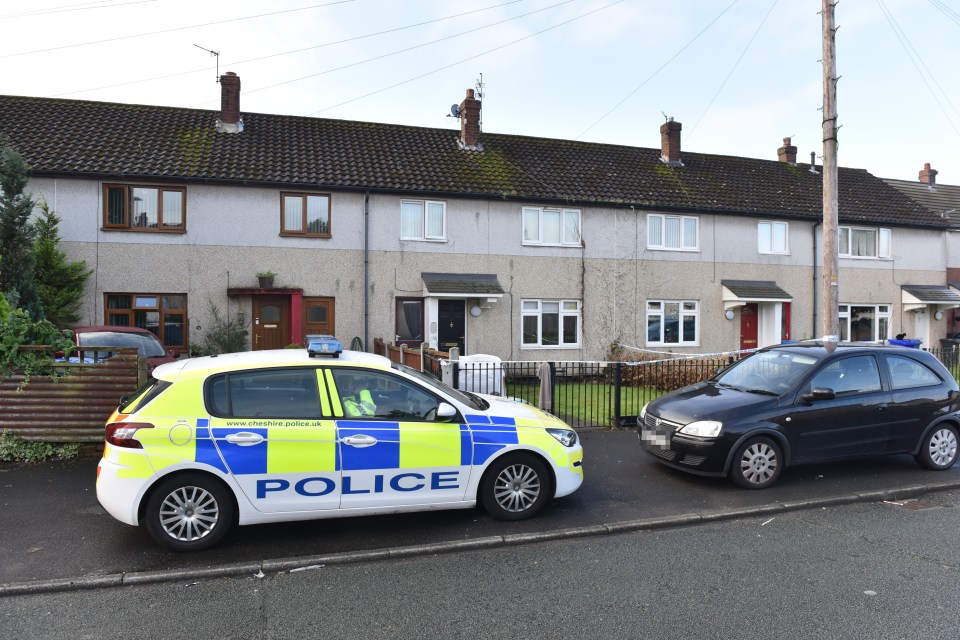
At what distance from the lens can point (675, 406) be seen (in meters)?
7.18

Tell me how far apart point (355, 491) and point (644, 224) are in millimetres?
14510

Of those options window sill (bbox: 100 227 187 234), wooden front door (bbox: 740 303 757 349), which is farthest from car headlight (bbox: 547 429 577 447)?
wooden front door (bbox: 740 303 757 349)

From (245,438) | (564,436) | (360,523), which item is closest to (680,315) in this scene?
(564,436)

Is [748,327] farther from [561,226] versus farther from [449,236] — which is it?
[449,236]

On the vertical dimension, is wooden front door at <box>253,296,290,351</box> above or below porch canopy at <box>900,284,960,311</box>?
below

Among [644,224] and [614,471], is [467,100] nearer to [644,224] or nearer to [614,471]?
[644,224]

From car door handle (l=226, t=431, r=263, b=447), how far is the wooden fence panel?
12.4 feet

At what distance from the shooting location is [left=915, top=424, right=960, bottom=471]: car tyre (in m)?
7.51

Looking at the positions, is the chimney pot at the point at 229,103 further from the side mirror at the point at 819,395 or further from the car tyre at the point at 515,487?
the side mirror at the point at 819,395

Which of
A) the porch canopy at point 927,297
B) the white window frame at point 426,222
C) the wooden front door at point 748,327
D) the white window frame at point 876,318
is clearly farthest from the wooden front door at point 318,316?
the porch canopy at point 927,297

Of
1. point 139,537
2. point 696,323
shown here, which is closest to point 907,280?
point 696,323

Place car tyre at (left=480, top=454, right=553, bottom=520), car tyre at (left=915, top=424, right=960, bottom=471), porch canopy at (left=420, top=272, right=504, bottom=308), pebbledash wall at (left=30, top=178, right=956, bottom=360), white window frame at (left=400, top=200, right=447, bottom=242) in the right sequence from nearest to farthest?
car tyre at (left=480, top=454, right=553, bottom=520) → car tyre at (left=915, top=424, right=960, bottom=471) → pebbledash wall at (left=30, top=178, right=956, bottom=360) → porch canopy at (left=420, top=272, right=504, bottom=308) → white window frame at (left=400, top=200, right=447, bottom=242)

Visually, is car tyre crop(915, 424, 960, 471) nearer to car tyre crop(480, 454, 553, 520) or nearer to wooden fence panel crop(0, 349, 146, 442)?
car tyre crop(480, 454, 553, 520)

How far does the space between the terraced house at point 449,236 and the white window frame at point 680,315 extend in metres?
0.06
